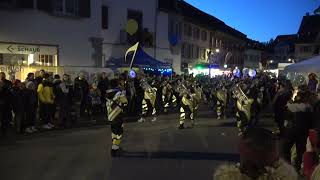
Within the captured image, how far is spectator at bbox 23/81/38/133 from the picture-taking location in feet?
52.7

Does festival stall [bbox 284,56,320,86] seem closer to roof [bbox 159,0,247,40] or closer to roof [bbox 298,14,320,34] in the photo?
roof [bbox 159,0,247,40]

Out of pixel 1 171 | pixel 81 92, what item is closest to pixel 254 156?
pixel 1 171

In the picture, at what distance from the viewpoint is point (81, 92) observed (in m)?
20.2

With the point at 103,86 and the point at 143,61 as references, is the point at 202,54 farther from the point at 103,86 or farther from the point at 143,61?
the point at 103,86

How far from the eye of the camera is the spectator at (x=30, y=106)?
1608 cm

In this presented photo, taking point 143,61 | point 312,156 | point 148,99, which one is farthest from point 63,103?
point 312,156

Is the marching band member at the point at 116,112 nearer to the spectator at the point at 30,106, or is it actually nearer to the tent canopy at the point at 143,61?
the spectator at the point at 30,106

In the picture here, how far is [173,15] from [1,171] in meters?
31.5

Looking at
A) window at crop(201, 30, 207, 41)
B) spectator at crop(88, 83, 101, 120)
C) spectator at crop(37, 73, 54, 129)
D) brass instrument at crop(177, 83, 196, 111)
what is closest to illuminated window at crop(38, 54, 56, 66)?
spectator at crop(88, 83, 101, 120)

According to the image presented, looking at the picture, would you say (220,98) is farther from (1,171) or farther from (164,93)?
(1,171)

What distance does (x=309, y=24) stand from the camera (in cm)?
10331

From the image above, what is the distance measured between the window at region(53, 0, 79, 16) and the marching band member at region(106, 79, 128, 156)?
14.2 meters

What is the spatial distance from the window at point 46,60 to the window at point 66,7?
2174mm

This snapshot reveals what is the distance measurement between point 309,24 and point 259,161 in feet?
345
